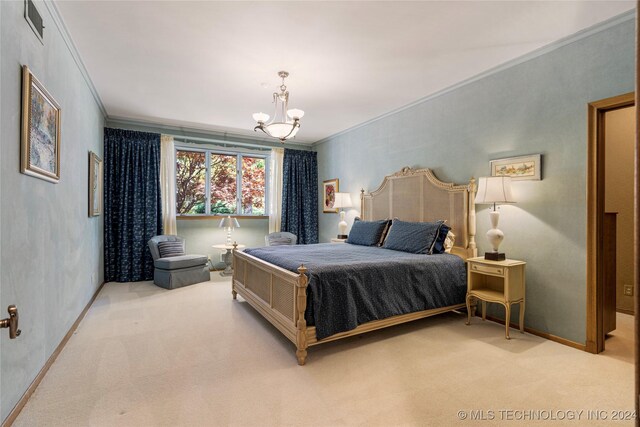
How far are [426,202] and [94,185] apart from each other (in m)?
4.34

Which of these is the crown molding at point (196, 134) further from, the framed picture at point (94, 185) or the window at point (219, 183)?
the framed picture at point (94, 185)

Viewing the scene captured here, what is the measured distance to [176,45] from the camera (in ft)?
9.70

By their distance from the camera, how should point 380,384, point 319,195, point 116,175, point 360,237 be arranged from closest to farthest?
point 380,384 → point 360,237 → point 116,175 → point 319,195

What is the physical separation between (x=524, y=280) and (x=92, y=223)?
5.11 metres

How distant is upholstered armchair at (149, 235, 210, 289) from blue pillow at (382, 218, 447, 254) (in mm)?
3053

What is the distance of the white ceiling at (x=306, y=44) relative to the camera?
2.44 meters

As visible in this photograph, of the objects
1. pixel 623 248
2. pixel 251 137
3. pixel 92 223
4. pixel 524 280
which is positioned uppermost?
pixel 251 137

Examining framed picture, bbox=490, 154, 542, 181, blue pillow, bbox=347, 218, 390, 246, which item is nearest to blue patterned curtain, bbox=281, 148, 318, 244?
blue pillow, bbox=347, 218, 390, 246

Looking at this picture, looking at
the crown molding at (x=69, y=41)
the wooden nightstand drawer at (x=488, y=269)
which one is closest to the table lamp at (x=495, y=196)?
the wooden nightstand drawer at (x=488, y=269)

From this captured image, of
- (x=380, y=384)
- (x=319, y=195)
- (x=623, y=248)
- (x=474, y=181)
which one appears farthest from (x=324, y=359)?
(x=319, y=195)

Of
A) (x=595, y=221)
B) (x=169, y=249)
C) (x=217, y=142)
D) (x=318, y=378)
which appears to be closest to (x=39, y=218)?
(x=318, y=378)

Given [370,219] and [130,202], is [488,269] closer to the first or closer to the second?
[370,219]

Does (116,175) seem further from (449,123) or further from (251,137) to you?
(449,123)

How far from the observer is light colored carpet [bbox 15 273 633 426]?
73.0 inches
